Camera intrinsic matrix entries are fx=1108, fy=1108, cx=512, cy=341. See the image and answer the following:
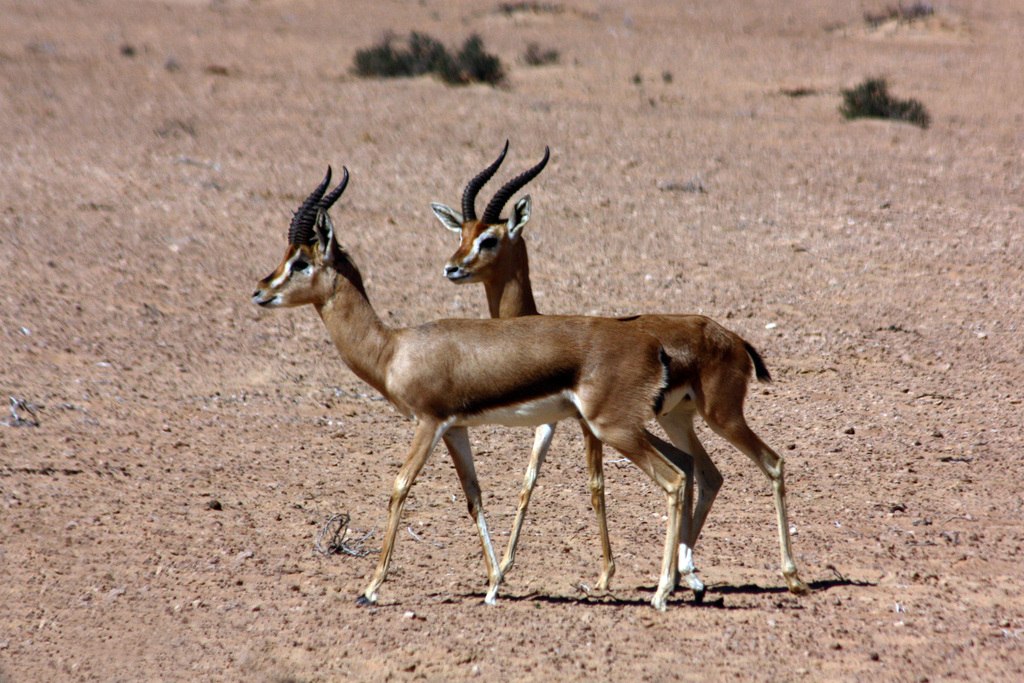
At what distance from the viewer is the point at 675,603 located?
6582 millimetres

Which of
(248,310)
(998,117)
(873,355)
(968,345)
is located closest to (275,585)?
(248,310)

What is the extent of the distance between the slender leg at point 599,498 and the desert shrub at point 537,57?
21.2 m

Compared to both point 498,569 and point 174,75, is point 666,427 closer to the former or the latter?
point 498,569

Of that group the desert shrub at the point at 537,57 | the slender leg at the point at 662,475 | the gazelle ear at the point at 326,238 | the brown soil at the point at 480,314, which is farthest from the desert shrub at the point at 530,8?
the slender leg at the point at 662,475

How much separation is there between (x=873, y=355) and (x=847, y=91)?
13002 millimetres

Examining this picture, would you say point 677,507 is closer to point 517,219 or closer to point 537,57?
point 517,219

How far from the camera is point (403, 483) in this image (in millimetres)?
6418

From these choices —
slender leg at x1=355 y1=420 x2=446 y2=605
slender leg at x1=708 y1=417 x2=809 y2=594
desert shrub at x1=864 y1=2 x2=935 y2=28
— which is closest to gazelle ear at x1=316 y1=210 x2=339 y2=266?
slender leg at x1=355 y1=420 x2=446 y2=605

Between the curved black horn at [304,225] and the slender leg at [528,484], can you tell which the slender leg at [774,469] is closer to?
the slender leg at [528,484]

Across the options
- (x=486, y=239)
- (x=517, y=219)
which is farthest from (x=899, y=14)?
(x=486, y=239)

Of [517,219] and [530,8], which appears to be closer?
[517,219]

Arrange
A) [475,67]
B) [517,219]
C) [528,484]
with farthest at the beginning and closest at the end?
1. [475,67]
2. [517,219]
3. [528,484]

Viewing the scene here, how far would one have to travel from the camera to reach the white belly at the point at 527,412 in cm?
645

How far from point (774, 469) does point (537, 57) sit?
22.3 m
